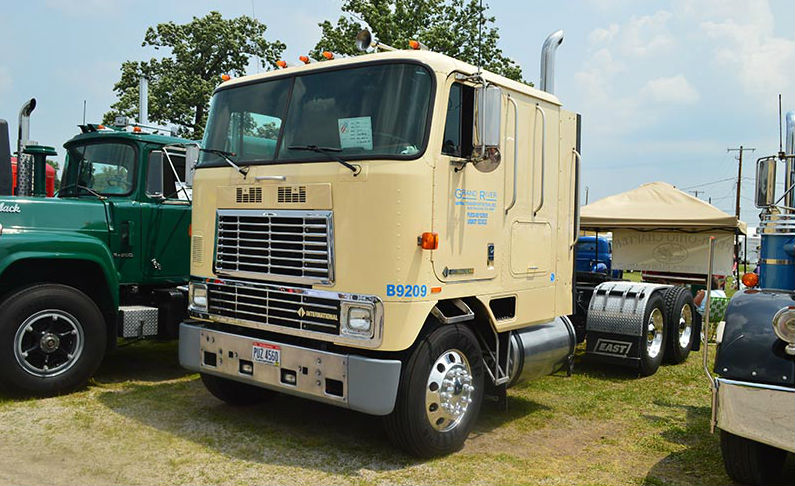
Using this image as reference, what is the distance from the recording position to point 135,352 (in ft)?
28.7

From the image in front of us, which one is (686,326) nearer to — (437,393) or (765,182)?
(765,182)

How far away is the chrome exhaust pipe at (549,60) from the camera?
21.8 ft

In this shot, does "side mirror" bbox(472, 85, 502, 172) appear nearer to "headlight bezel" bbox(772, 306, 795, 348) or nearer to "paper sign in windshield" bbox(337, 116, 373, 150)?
"paper sign in windshield" bbox(337, 116, 373, 150)

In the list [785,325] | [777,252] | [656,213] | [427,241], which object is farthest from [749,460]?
[656,213]

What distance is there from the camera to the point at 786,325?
3869 mm

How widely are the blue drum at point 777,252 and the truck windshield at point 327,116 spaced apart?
3209 mm

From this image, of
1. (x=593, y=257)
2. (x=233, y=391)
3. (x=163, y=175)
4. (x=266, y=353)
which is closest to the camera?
(x=266, y=353)

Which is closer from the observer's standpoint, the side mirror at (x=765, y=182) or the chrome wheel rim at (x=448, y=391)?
the chrome wheel rim at (x=448, y=391)

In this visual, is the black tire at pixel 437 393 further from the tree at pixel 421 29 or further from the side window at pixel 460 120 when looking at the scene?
the tree at pixel 421 29

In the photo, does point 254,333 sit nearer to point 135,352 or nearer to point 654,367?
point 135,352

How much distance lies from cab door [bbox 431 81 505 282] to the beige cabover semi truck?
0.01 m

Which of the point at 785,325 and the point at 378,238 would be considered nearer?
the point at 785,325

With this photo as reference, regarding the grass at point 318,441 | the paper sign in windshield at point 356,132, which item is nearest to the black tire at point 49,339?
the grass at point 318,441

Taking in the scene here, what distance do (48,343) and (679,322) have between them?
7415mm
